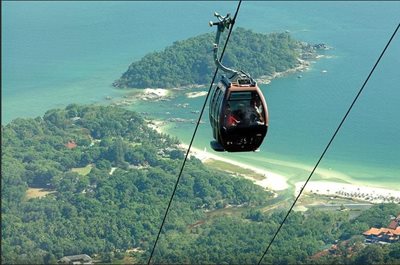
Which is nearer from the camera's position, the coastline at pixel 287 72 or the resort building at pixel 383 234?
the resort building at pixel 383 234

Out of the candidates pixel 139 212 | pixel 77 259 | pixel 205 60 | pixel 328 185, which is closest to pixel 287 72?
pixel 205 60

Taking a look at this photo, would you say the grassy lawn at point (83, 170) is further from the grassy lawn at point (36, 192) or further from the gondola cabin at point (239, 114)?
the gondola cabin at point (239, 114)

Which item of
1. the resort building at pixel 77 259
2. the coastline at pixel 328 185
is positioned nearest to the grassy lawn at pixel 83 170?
the coastline at pixel 328 185

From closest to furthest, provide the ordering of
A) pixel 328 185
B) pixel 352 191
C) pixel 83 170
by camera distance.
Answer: pixel 352 191
pixel 328 185
pixel 83 170

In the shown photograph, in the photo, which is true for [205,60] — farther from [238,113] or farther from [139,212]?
[238,113]

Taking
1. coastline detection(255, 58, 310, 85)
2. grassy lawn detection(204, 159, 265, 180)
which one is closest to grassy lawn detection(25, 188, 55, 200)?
grassy lawn detection(204, 159, 265, 180)

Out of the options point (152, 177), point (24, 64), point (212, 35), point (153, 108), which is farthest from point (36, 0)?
point (152, 177)

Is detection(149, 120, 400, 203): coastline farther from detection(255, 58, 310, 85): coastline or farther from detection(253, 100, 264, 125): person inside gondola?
detection(253, 100, 264, 125): person inside gondola
